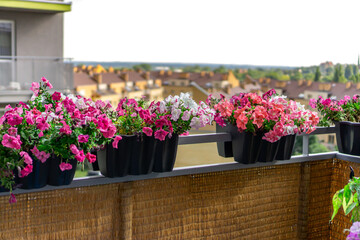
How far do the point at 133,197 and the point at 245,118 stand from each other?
1.64 feet

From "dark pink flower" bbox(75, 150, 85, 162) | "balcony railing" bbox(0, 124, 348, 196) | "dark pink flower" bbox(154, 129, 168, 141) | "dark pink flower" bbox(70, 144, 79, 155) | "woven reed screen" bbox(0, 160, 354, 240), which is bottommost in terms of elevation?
"woven reed screen" bbox(0, 160, 354, 240)

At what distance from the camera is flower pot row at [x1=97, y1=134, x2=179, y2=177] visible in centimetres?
152

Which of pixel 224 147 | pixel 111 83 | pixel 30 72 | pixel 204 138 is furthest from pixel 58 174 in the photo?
pixel 111 83

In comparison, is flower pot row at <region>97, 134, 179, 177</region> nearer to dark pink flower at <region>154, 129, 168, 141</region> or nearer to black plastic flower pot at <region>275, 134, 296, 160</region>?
dark pink flower at <region>154, 129, 168, 141</region>

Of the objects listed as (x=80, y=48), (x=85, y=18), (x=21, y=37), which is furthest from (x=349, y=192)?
(x=85, y=18)

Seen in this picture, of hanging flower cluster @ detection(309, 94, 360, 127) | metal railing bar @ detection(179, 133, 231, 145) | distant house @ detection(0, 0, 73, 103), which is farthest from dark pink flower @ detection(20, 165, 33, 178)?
distant house @ detection(0, 0, 73, 103)

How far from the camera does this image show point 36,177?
1374 mm

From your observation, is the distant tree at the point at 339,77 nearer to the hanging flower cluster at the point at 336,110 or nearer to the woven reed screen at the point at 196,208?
the hanging flower cluster at the point at 336,110

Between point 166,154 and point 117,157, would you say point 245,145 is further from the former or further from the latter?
point 117,157

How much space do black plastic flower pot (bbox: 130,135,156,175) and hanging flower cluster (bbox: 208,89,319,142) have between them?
373 millimetres

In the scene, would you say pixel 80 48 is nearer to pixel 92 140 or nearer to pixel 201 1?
pixel 201 1

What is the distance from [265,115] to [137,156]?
0.52m

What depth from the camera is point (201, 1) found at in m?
16.7

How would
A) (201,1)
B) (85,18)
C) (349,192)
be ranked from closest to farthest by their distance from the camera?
1. (349,192)
2. (85,18)
3. (201,1)
